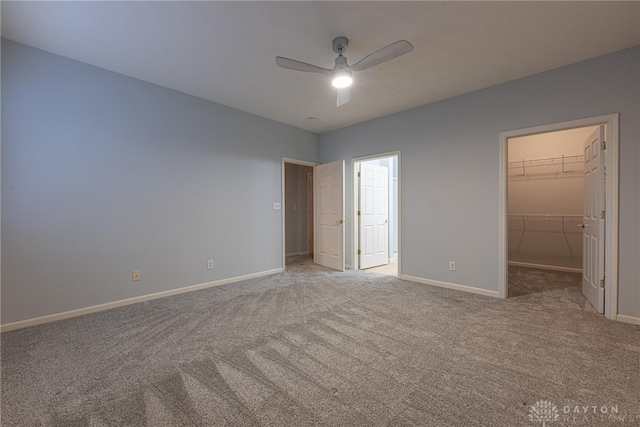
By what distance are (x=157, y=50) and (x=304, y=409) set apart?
129 inches

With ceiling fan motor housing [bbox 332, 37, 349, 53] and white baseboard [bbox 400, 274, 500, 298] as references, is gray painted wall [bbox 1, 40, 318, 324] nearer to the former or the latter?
ceiling fan motor housing [bbox 332, 37, 349, 53]

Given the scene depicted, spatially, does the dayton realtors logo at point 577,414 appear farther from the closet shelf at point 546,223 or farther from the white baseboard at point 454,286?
the closet shelf at point 546,223

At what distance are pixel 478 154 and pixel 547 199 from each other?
9.12ft

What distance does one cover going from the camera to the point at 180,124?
3578mm

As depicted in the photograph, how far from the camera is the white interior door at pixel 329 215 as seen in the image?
4.94 m

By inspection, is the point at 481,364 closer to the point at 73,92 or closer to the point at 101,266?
the point at 101,266

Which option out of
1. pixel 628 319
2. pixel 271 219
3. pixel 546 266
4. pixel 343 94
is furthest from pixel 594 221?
pixel 271 219

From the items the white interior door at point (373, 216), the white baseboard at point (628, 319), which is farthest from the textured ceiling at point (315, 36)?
the white baseboard at point (628, 319)

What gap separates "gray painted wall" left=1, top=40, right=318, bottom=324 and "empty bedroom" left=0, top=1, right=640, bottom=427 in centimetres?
2

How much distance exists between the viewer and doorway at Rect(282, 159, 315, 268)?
6797 millimetres

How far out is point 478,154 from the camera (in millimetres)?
3496

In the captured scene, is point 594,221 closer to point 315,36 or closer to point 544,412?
point 544,412

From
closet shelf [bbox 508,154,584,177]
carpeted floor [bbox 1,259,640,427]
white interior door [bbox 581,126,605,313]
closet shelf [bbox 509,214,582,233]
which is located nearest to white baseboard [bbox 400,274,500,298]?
carpeted floor [bbox 1,259,640,427]

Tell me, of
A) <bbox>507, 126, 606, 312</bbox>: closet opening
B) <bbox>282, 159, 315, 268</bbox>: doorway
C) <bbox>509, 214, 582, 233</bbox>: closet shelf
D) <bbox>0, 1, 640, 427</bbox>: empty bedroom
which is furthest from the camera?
<bbox>282, 159, 315, 268</bbox>: doorway
